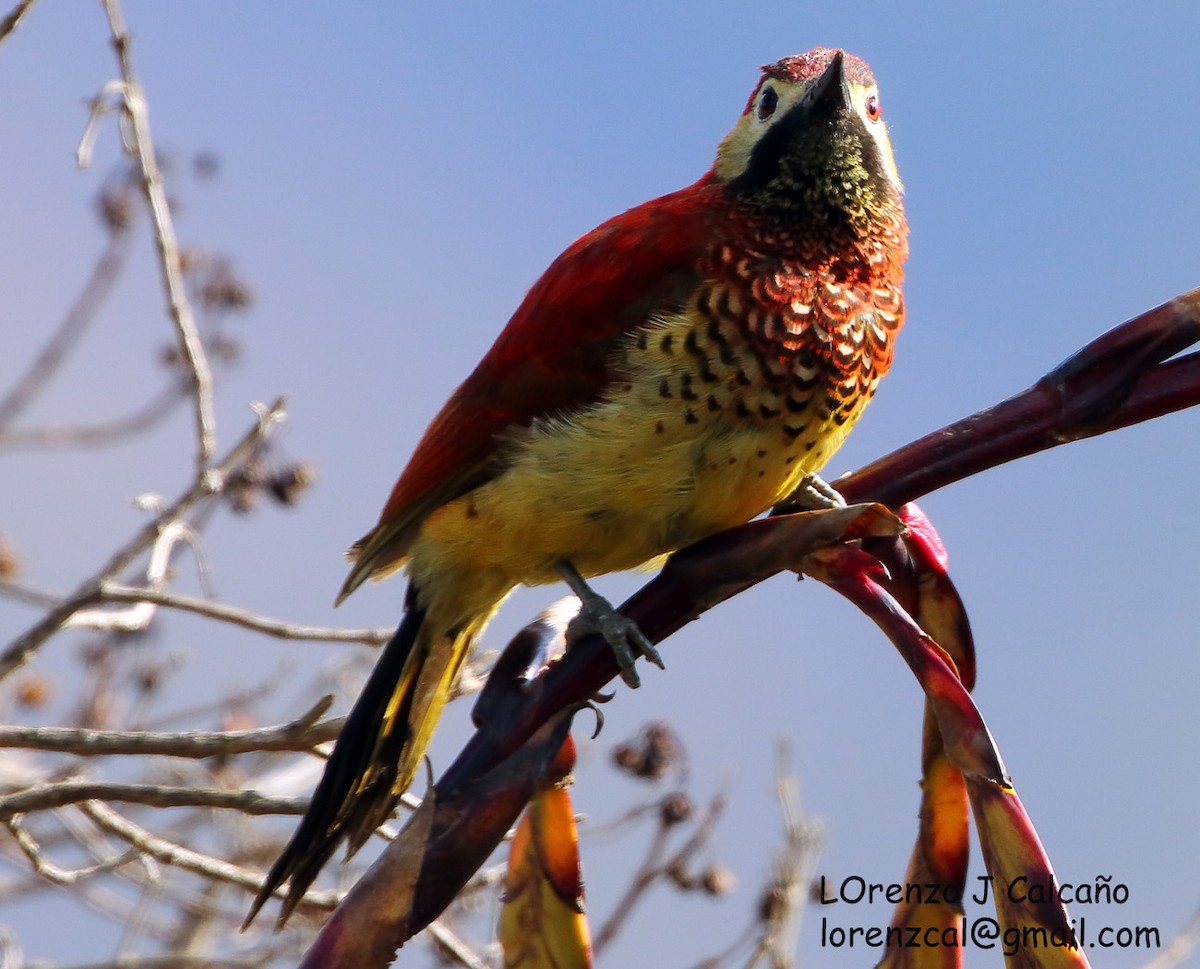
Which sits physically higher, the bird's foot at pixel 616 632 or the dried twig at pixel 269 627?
the dried twig at pixel 269 627

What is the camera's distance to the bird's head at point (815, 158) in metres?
2.69

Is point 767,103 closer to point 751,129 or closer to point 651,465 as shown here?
point 751,129

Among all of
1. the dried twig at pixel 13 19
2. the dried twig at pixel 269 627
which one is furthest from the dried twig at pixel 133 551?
the dried twig at pixel 13 19

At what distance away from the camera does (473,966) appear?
238 cm

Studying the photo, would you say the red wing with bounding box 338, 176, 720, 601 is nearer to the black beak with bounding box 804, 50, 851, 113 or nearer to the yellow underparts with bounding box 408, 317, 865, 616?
the yellow underparts with bounding box 408, 317, 865, 616

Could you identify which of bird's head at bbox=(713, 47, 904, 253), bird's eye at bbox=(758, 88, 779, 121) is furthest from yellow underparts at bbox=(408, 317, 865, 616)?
bird's eye at bbox=(758, 88, 779, 121)

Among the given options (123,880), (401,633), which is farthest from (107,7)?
(123,880)

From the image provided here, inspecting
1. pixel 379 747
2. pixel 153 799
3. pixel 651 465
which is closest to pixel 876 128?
pixel 651 465

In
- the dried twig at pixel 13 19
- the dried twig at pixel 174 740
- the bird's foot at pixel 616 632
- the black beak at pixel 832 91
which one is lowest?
the bird's foot at pixel 616 632

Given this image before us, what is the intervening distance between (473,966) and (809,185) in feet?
4.97

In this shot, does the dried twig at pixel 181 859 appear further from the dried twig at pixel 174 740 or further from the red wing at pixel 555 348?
the red wing at pixel 555 348

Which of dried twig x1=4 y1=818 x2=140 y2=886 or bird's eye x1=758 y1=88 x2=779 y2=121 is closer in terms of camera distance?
dried twig x1=4 y1=818 x2=140 y2=886

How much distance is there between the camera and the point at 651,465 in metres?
2.34

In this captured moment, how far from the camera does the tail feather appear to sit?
204cm
